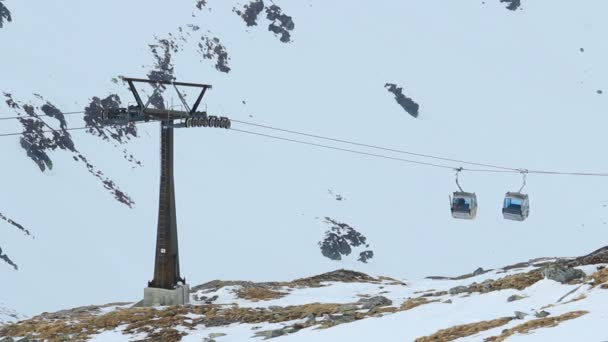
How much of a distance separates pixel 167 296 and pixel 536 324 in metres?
19.3

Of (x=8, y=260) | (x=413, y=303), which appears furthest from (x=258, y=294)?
(x=8, y=260)

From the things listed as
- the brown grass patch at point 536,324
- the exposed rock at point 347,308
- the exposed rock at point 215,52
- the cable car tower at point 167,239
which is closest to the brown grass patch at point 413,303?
the exposed rock at point 347,308

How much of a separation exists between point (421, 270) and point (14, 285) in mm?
45200

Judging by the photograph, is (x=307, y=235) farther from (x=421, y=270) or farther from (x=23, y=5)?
(x=23, y=5)

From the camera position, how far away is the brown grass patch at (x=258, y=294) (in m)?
32.1

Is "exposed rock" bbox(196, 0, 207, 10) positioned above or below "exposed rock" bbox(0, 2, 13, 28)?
above

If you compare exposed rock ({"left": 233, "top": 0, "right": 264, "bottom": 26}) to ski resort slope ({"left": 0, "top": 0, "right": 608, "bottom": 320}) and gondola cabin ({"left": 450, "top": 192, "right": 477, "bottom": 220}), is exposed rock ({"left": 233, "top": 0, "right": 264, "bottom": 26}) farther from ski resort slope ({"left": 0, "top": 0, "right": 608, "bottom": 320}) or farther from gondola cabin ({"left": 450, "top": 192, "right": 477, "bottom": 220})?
gondola cabin ({"left": 450, "top": 192, "right": 477, "bottom": 220})

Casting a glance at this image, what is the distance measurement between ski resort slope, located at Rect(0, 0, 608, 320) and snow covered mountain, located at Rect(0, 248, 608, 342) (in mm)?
44268

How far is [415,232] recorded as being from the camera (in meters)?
107

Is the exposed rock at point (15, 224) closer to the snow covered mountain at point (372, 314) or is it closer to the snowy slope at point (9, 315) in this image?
the snowy slope at point (9, 315)

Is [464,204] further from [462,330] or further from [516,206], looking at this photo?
[462,330]

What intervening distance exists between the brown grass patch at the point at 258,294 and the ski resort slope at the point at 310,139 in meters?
42.1

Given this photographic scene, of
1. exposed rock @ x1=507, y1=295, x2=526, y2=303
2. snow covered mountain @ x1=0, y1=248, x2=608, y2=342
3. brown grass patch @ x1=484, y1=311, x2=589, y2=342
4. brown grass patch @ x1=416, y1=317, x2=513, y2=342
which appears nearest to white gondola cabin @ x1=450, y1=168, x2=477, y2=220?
snow covered mountain @ x1=0, y1=248, x2=608, y2=342

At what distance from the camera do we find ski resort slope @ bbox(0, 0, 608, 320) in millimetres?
90062
